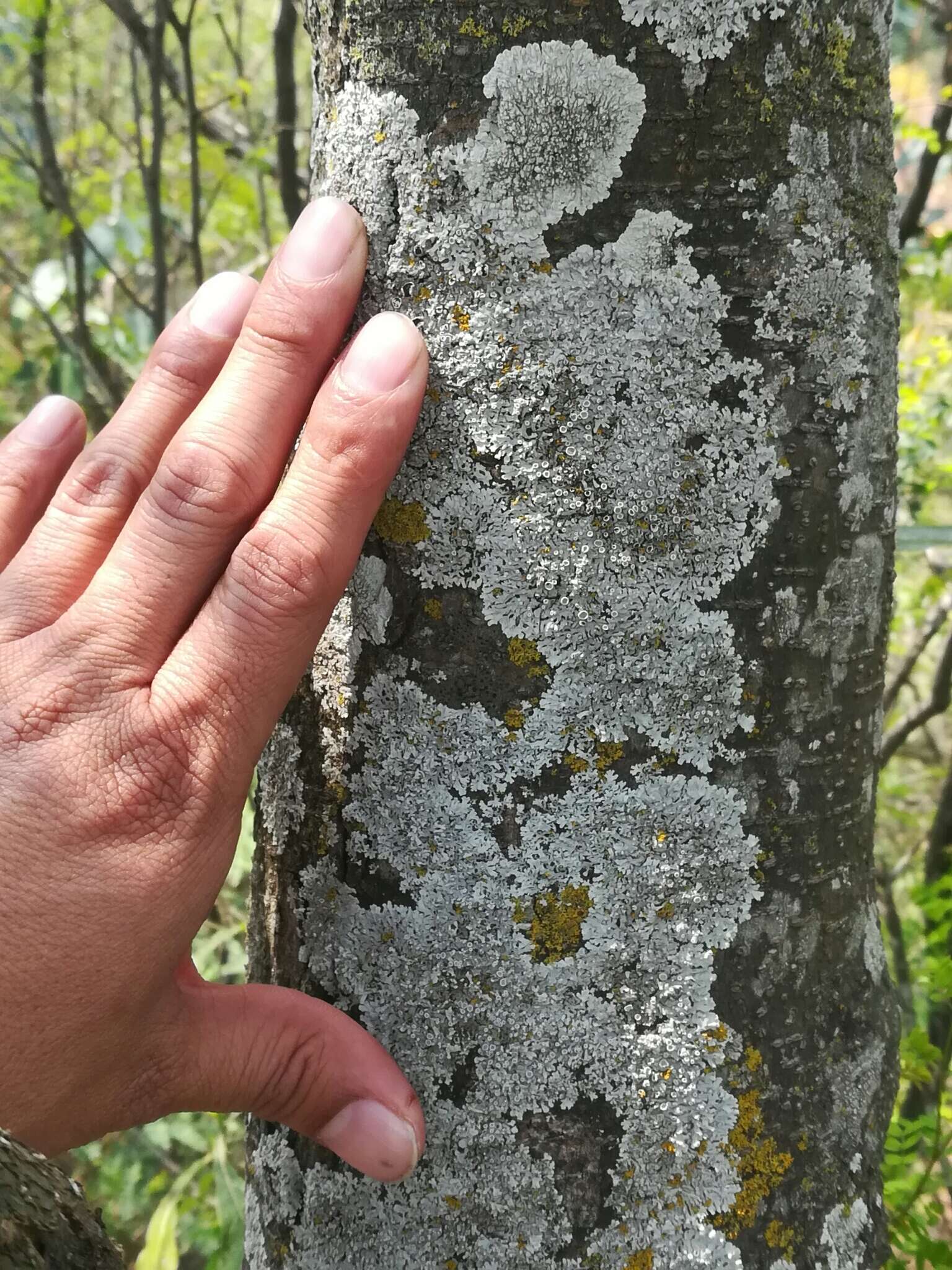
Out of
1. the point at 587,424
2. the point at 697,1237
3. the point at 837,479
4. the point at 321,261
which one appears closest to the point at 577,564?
the point at 587,424

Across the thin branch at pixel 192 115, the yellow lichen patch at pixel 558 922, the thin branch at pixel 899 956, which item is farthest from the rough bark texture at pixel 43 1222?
the thin branch at pixel 899 956

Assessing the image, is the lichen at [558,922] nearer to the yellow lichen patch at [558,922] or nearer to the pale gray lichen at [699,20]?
the yellow lichen patch at [558,922]

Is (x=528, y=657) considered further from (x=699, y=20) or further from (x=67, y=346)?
(x=67, y=346)

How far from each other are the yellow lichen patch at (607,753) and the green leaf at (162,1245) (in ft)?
5.10

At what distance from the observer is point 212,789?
40.6 inches

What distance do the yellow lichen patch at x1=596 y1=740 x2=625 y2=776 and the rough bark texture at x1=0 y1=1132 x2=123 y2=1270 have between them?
562 millimetres

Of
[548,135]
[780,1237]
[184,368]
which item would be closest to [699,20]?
[548,135]

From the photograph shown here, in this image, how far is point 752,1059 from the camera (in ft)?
3.19

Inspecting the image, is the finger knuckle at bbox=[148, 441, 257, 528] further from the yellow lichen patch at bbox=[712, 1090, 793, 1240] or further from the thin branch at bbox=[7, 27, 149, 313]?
the thin branch at bbox=[7, 27, 149, 313]

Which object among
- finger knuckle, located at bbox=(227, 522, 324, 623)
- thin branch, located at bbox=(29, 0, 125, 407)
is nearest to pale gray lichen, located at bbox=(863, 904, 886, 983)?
finger knuckle, located at bbox=(227, 522, 324, 623)

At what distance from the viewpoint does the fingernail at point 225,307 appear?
122cm

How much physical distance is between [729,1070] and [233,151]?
3.72 meters

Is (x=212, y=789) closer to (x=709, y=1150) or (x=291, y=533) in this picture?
(x=291, y=533)

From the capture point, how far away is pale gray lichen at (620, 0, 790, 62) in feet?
2.80
